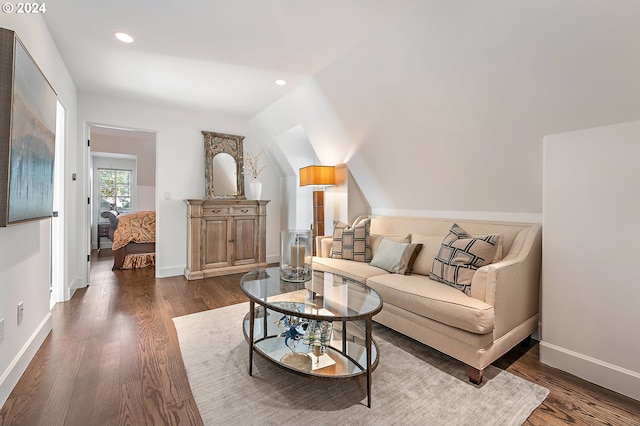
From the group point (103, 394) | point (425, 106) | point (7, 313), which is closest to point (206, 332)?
point (103, 394)

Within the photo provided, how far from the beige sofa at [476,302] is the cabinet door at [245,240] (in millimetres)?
2325

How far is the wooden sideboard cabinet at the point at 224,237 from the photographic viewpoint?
164 inches

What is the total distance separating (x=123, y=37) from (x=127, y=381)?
2.61 meters

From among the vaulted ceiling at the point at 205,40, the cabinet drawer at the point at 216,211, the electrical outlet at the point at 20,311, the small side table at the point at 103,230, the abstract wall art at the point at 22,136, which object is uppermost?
the vaulted ceiling at the point at 205,40

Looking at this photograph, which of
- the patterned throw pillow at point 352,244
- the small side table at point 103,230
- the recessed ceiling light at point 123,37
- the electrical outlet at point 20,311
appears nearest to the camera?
the electrical outlet at point 20,311

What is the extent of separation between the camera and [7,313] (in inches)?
66.2

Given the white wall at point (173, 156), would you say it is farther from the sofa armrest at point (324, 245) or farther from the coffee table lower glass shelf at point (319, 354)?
the coffee table lower glass shelf at point (319, 354)

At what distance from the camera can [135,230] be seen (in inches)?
188

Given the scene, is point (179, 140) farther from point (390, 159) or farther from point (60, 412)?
point (60, 412)

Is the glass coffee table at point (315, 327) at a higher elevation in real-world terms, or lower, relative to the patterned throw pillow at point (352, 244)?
lower

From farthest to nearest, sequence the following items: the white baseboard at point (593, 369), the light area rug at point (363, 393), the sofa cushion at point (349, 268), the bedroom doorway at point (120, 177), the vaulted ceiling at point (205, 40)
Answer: the bedroom doorway at point (120, 177) < the sofa cushion at point (349, 268) < the vaulted ceiling at point (205, 40) < the white baseboard at point (593, 369) < the light area rug at point (363, 393)

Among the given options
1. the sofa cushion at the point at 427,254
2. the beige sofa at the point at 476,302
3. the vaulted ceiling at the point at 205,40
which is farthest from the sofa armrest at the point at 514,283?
the vaulted ceiling at the point at 205,40

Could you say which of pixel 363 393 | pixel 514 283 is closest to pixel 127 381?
pixel 363 393

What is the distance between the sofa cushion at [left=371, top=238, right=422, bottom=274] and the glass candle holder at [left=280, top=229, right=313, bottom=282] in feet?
2.87
